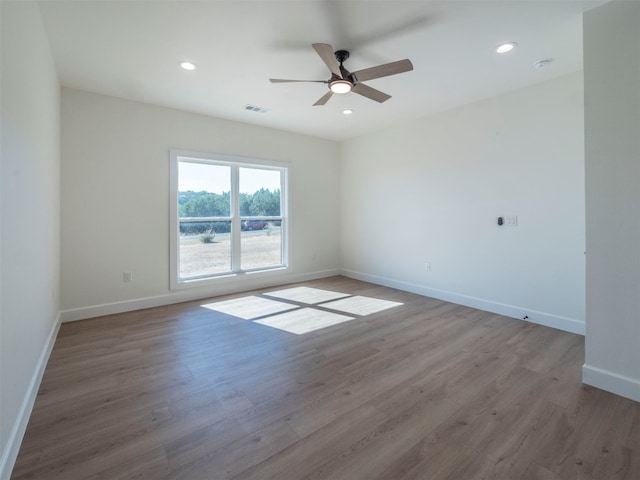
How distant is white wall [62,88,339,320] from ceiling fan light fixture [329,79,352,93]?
8.24 ft

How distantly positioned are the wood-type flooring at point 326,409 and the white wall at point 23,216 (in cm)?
22

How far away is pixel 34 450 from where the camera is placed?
1.63 metres

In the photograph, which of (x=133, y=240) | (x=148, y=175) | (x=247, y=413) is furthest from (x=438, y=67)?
(x=133, y=240)

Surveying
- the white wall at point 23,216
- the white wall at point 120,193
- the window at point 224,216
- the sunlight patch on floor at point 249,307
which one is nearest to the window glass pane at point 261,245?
the window at point 224,216

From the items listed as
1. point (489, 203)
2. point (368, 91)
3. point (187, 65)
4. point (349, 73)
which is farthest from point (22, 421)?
point (489, 203)

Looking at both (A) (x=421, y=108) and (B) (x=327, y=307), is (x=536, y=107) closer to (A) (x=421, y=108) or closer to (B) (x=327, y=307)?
(A) (x=421, y=108)

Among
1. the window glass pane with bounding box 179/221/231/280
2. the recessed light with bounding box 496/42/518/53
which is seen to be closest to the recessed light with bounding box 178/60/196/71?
the window glass pane with bounding box 179/221/231/280

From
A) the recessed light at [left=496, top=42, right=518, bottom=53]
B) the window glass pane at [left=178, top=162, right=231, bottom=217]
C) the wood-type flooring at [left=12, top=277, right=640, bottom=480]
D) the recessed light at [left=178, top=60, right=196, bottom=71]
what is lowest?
the wood-type flooring at [left=12, top=277, right=640, bottom=480]

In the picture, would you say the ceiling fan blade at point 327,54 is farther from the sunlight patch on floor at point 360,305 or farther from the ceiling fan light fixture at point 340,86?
the sunlight patch on floor at point 360,305

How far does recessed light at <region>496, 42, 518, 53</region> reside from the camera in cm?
264

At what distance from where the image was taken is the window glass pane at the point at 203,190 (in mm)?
4473

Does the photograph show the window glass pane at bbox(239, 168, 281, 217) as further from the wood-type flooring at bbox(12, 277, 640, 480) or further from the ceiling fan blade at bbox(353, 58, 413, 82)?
the ceiling fan blade at bbox(353, 58, 413, 82)

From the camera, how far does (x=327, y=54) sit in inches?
91.1

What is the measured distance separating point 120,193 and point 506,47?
15.1 ft
